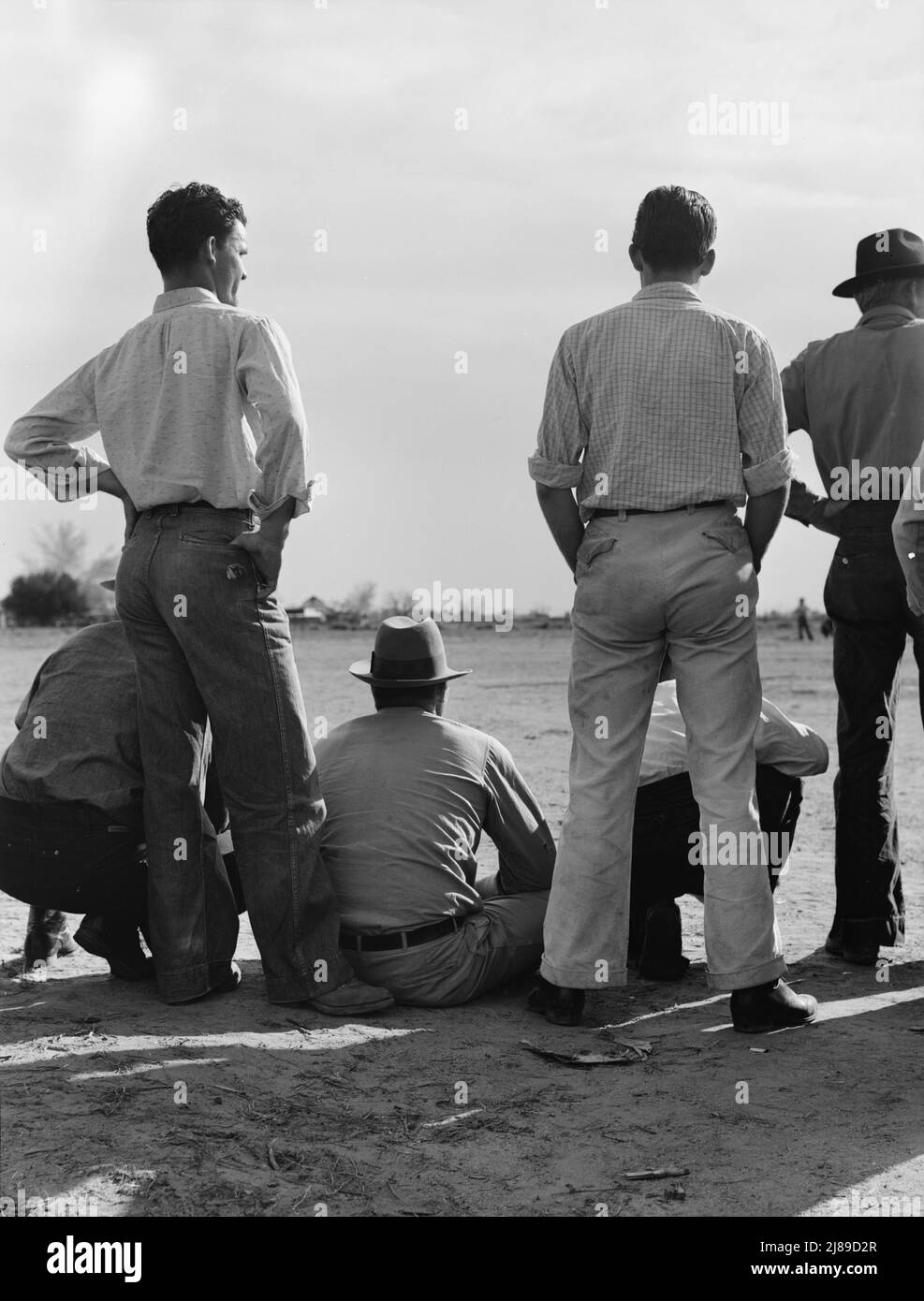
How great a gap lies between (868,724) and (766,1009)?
1.31 m

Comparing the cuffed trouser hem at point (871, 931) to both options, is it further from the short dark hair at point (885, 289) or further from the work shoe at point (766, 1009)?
the short dark hair at point (885, 289)

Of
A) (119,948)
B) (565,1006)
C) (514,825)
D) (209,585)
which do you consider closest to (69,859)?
(119,948)

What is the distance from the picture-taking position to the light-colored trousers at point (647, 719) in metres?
4.18

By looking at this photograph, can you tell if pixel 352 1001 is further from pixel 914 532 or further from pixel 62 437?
pixel 914 532

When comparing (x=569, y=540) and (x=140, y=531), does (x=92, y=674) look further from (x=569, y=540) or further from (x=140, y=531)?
(x=569, y=540)

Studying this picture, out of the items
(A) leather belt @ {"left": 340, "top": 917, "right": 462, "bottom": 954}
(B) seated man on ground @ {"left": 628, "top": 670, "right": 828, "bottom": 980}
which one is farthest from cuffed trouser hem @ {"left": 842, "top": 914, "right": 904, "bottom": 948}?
(A) leather belt @ {"left": 340, "top": 917, "right": 462, "bottom": 954}

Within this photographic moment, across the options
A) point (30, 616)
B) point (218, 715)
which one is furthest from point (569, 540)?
point (30, 616)

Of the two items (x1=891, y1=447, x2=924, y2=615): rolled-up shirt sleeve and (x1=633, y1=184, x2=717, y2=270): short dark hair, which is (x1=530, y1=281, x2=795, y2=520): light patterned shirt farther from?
(x1=891, y1=447, x2=924, y2=615): rolled-up shirt sleeve

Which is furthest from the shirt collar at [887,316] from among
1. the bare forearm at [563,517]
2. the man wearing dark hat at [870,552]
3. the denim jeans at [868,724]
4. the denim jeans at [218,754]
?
the denim jeans at [218,754]

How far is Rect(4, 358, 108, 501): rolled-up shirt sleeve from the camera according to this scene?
4.45 metres

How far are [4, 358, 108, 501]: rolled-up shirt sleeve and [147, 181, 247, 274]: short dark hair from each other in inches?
16.9

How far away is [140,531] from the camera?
4340 millimetres

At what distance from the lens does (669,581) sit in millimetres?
4160

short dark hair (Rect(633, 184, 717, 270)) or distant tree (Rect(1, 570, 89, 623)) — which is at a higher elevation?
short dark hair (Rect(633, 184, 717, 270))
